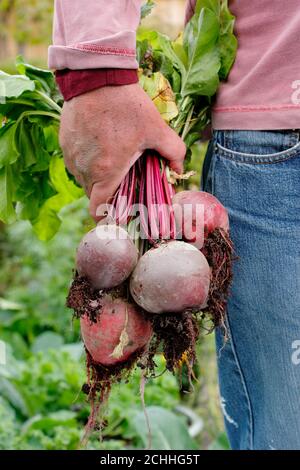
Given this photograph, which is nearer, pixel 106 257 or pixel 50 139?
pixel 106 257

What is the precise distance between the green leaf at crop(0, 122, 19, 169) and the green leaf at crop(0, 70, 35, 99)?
0.10m

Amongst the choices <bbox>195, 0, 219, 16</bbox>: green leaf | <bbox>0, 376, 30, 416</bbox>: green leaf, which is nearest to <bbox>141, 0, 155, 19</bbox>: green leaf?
<bbox>195, 0, 219, 16</bbox>: green leaf

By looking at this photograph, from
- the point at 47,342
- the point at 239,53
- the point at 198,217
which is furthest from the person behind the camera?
the point at 47,342

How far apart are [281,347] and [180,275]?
0.39 metres

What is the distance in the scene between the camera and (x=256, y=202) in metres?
1.59

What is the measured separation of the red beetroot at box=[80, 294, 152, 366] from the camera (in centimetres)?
149

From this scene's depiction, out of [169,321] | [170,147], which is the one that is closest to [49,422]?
[169,321]

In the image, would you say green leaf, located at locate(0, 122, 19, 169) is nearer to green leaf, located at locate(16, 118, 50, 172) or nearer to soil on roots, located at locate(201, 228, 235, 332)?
green leaf, located at locate(16, 118, 50, 172)

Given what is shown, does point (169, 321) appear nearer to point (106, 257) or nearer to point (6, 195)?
point (106, 257)

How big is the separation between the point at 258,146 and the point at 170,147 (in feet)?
0.69

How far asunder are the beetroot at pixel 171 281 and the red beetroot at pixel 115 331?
0.22ft

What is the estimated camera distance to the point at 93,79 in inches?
56.2

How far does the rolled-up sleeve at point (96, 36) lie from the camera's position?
1.42 metres
